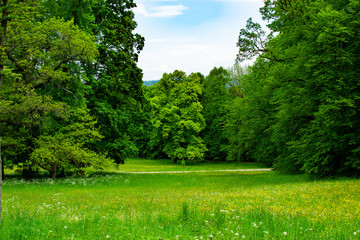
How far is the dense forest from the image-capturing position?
53.7ft

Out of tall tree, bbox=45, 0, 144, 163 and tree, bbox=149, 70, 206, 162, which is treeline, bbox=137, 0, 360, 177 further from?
tree, bbox=149, 70, 206, 162

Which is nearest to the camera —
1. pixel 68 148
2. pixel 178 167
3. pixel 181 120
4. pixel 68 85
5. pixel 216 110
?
pixel 68 148

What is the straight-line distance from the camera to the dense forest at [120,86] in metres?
16.4

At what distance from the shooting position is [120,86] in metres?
25.6

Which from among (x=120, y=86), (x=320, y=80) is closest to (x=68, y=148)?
(x=120, y=86)

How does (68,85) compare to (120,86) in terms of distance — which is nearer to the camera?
(68,85)

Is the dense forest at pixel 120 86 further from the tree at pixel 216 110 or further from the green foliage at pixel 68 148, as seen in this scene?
the tree at pixel 216 110

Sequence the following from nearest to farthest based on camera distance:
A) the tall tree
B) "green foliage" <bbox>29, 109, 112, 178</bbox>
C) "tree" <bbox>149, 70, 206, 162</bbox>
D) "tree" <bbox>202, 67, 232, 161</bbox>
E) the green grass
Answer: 1. "green foliage" <bbox>29, 109, 112, 178</bbox>
2. the tall tree
3. the green grass
4. "tree" <bbox>149, 70, 206, 162</bbox>
5. "tree" <bbox>202, 67, 232, 161</bbox>

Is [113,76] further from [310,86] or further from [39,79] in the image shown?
[310,86]

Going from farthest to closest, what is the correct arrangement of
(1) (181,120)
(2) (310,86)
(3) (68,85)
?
(1) (181,120) → (3) (68,85) → (2) (310,86)

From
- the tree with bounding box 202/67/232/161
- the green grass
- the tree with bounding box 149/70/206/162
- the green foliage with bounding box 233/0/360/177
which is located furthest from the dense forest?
the tree with bounding box 202/67/232/161

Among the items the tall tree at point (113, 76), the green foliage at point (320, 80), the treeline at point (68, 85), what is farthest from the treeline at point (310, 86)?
the treeline at point (68, 85)

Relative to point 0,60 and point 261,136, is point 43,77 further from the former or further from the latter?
point 261,136

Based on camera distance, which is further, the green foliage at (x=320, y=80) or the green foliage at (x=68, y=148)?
the green foliage at (x=68, y=148)
